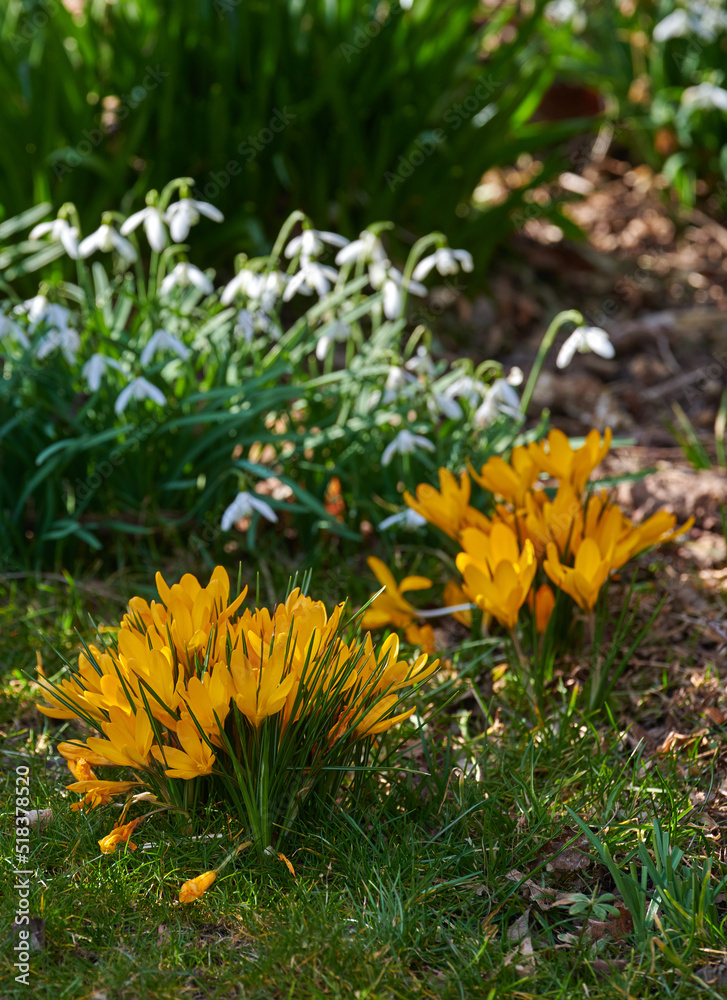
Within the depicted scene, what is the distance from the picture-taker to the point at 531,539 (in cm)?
195

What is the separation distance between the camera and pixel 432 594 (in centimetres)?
233

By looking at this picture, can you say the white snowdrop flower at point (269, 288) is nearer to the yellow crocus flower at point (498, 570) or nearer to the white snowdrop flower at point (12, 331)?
the white snowdrop flower at point (12, 331)

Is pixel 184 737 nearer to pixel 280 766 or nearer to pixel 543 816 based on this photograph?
pixel 280 766

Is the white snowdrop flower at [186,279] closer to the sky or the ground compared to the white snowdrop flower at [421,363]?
closer to the sky

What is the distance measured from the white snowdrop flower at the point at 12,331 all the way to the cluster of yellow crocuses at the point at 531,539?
111cm

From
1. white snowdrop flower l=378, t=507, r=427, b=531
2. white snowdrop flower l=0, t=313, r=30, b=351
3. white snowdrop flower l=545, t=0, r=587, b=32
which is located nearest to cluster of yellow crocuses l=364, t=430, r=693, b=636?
white snowdrop flower l=378, t=507, r=427, b=531

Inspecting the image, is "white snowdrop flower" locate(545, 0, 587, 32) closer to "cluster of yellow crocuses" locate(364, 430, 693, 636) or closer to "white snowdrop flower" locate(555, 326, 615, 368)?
"white snowdrop flower" locate(555, 326, 615, 368)

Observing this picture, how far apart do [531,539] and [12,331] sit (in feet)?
4.68

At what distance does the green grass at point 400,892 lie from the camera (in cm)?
126

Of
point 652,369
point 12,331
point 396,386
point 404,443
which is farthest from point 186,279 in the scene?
point 652,369

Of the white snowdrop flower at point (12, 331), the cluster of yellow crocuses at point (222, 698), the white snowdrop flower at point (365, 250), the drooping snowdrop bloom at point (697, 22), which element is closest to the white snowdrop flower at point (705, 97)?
the drooping snowdrop bloom at point (697, 22)

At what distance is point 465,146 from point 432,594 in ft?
7.07

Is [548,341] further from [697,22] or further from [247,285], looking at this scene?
[697,22]

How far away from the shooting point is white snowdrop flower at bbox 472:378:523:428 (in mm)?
2320
